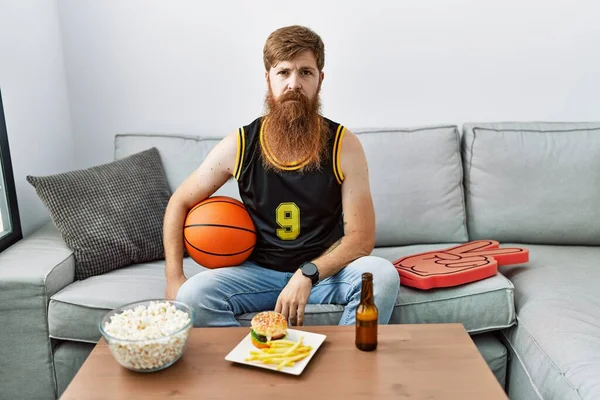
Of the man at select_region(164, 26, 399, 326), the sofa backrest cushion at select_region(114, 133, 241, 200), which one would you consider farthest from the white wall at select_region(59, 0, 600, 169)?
the man at select_region(164, 26, 399, 326)

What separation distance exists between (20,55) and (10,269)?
1.02 metres

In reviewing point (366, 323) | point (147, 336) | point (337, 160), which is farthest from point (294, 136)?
point (147, 336)

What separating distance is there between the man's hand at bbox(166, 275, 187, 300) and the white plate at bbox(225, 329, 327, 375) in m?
0.52

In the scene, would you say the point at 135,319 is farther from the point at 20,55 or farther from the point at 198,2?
the point at 198,2

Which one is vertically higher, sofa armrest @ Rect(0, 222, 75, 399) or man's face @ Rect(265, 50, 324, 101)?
man's face @ Rect(265, 50, 324, 101)

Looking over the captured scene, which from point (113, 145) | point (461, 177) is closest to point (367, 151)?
point (461, 177)

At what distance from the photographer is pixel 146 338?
4.63 feet

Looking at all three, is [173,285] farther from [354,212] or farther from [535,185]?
[535,185]

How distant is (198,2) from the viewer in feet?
9.45

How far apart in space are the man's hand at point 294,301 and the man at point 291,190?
14 centimetres

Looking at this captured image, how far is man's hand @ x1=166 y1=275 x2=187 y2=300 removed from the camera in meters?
2.04

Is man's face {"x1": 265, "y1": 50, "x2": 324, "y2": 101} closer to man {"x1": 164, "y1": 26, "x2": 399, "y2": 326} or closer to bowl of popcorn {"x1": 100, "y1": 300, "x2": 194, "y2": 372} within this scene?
man {"x1": 164, "y1": 26, "x2": 399, "y2": 326}

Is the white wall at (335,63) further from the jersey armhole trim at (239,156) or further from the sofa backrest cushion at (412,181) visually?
the jersey armhole trim at (239,156)

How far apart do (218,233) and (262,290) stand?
246 mm
